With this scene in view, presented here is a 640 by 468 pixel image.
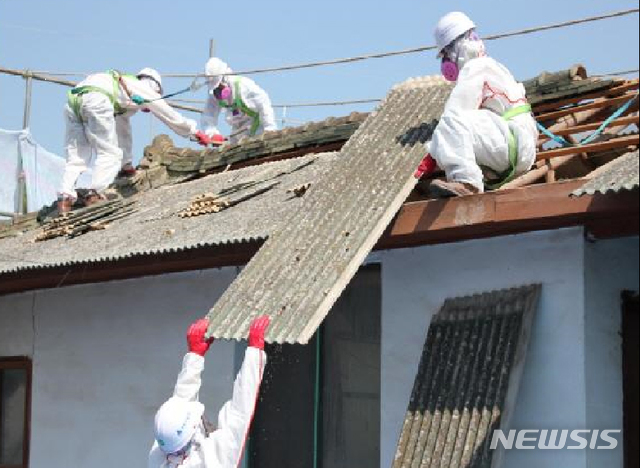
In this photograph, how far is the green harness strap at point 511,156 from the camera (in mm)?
7797

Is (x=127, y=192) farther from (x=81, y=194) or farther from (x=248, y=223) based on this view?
(x=248, y=223)

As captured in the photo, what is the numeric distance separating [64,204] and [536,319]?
6.55 meters

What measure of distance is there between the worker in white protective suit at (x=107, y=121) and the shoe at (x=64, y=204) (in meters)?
0.02

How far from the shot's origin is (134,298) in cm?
1012

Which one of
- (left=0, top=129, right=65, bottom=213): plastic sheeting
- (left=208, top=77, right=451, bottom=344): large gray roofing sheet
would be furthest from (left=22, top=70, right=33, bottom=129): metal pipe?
(left=208, top=77, right=451, bottom=344): large gray roofing sheet

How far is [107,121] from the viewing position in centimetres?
1356

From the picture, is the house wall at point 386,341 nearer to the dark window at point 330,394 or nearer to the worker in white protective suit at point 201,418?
the dark window at point 330,394

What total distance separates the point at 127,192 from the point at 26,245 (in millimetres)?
1372

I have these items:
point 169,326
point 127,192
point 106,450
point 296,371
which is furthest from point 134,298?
point 127,192

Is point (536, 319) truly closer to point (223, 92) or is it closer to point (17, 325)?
point (17, 325)

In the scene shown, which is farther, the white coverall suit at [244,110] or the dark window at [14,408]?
the white coverall suit at [244,110]

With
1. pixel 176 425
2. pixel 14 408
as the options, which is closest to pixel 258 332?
pixel 176 425

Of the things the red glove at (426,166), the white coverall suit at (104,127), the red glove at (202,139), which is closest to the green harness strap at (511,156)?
the red glove at (426,166)

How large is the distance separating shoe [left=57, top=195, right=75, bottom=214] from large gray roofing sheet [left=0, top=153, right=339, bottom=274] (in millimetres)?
714
